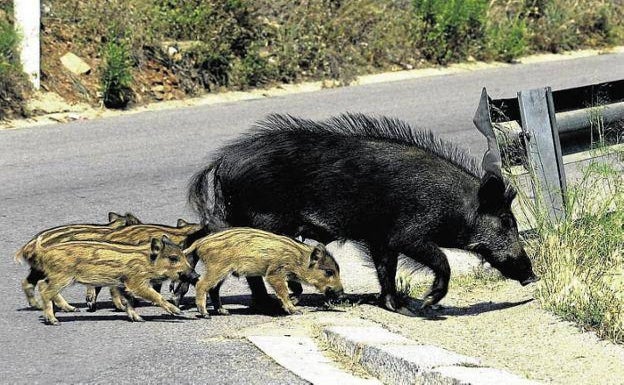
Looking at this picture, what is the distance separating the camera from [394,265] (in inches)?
320

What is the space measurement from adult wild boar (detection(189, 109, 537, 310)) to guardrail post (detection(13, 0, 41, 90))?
6.51 metres

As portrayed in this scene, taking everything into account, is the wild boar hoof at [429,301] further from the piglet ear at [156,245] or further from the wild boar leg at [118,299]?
the wild boar leg at [118,299]

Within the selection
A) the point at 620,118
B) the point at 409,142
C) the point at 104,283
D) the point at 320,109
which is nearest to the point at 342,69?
the point at 320,109

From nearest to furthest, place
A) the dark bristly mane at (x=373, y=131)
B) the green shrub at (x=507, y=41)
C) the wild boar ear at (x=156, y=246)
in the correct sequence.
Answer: the wild boar ear at (x=156, y=246)
the dark bristly mane at (x=373, y=131)
the green shrub at (x=507, y=41)

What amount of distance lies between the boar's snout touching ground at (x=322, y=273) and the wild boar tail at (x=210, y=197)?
631 mm

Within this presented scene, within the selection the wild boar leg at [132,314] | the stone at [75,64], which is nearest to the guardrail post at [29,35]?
the stone at [75,64]

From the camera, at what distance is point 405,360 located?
6520 mm

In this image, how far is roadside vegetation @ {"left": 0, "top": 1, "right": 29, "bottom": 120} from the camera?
13680 mm

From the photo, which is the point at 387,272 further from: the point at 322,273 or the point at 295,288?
the point at 295,288

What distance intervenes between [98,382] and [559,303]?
2.94m

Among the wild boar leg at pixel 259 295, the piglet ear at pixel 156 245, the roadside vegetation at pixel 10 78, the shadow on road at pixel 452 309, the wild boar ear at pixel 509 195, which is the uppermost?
the roadside vegetation at pixel 10 78

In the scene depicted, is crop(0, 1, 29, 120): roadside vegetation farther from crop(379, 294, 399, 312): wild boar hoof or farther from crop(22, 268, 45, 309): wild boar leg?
crop(379, 294, 399, 312): wild boar hoof

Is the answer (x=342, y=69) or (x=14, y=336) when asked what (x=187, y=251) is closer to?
(x=14, y=336)

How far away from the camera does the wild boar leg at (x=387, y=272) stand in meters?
8.08
